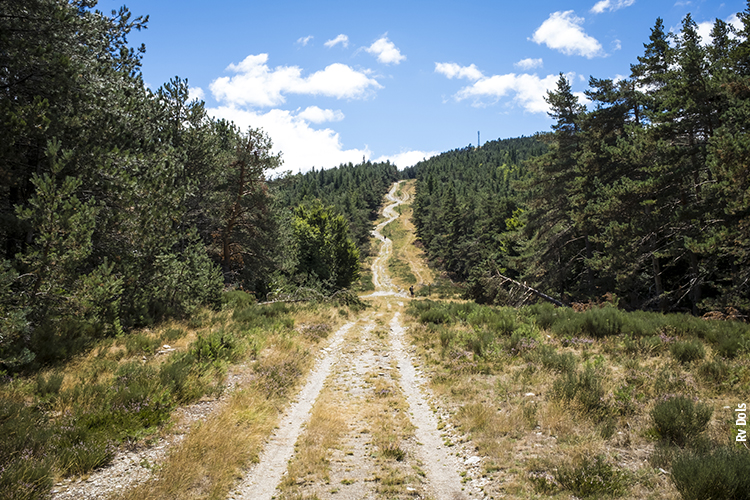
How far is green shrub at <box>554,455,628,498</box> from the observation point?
13.7ft

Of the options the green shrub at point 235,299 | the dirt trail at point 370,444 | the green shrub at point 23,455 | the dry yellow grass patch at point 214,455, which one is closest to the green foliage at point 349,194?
the green shrub at point 235,299

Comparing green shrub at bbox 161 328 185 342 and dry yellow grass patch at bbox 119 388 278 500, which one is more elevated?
green shrub at bbox 161 328 185 342

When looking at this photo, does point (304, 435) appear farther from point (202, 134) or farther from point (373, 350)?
point (202, 134)

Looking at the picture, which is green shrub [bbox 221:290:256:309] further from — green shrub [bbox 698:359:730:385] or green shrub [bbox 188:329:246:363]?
green shrub [bbox 698:359:730:385]

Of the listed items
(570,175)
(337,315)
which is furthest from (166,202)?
(570,175)

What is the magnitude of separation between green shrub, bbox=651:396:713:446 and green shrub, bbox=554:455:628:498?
132cm

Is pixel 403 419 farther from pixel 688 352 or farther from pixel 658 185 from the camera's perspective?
pixel 658 185

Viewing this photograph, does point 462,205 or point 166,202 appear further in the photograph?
point 462,205

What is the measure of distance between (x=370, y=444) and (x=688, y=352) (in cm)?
774

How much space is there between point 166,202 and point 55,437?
746 cm

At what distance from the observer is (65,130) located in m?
8.17

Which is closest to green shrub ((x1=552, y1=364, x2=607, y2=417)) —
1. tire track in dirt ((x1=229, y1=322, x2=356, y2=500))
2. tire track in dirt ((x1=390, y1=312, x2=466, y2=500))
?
tire track in dirt ((x1=390, y1=312, x2=466, y2=500))

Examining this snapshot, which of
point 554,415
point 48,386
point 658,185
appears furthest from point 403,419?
point 658,185

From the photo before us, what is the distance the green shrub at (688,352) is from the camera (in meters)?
7.97
